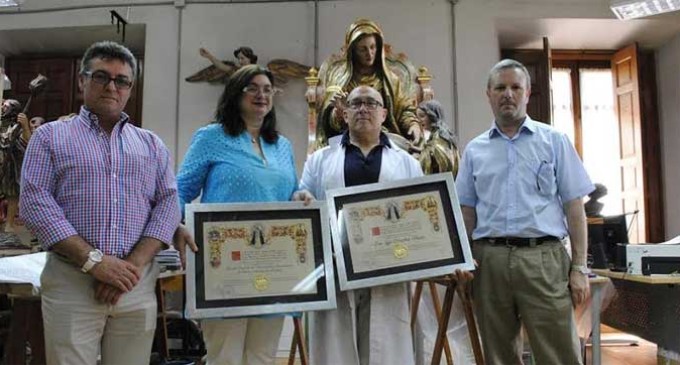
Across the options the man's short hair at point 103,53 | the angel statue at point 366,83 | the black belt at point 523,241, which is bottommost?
the black belt at point 523,241

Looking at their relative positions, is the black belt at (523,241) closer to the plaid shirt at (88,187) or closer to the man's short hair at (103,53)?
the plaid shirt at (88,187)

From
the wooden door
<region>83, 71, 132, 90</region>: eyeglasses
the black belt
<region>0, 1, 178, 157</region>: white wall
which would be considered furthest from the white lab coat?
the wooden door

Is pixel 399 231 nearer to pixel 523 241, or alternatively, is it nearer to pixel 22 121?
pixel 523 241

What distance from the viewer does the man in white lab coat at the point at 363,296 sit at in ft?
6.13

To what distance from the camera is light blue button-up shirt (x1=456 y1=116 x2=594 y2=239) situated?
1914 mm

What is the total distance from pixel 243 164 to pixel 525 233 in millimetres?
969

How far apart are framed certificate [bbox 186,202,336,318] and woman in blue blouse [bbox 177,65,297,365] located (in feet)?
0.26

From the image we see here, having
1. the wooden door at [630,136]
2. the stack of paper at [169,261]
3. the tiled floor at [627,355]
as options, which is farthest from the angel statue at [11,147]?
the wooden door at [630,136]

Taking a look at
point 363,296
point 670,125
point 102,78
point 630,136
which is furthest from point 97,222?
point 670,125

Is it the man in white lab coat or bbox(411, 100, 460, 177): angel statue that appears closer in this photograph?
the man in white lab coat

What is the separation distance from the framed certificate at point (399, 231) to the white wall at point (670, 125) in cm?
475

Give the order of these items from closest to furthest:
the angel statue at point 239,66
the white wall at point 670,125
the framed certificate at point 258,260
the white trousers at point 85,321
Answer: the white trousers at point 85,321
the framed certificate at point 258,260
the angel statue at point 239,66
the white wall at point 670,125

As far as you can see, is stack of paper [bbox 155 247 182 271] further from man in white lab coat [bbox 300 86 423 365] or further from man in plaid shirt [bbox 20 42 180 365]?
man in plaid shirt [bbox 20 42 180 365]

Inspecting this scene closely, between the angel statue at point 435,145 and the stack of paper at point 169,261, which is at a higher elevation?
the angel statue at point 435,145
